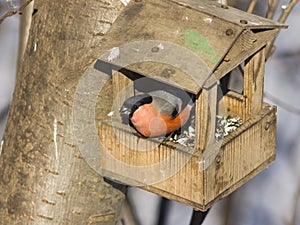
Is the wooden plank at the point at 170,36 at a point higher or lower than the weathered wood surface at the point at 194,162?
higher

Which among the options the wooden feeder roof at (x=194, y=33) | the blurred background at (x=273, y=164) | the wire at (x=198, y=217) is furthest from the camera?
the blurred background at (x=273, y=164)

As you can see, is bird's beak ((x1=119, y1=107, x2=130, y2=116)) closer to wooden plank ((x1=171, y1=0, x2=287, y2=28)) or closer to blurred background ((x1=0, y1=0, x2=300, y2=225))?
wooden plank ((x1=171, y1=0, x2=287, y2=28))

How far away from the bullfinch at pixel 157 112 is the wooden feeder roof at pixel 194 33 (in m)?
0.14

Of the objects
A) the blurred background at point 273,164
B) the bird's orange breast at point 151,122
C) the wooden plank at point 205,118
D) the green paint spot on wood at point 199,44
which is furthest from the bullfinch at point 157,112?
the blurred background at point 273,164

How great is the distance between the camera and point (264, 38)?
2.75m

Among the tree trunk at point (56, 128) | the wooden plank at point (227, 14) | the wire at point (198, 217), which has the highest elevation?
the wooden plank at point (227, 14)

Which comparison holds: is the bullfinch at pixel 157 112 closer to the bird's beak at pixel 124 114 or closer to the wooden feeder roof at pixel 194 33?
the bird's beak at pixel 124 114

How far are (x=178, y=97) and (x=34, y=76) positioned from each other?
1.75 feet

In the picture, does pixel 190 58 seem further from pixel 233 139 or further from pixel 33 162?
pixel 33 162

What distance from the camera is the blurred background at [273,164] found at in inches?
218

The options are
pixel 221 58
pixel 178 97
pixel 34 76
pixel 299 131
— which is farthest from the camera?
pixel 299 131

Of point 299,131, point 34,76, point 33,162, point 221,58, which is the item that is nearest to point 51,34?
point 34,76

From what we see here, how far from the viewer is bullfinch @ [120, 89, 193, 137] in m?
2.65

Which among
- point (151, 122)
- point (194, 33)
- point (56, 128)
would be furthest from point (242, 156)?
point (56, 128)
